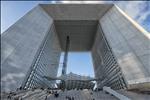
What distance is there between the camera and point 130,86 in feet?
80.2

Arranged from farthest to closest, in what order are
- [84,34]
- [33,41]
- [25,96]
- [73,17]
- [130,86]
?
[84,34] < [73,17] < [33,41] < [130,86] < [25,96]

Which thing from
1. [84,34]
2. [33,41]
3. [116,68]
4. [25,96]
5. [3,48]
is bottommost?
[25,96]

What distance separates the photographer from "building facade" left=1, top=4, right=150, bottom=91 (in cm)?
2697

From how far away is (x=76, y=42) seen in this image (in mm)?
55000

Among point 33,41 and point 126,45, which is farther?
point 33,41

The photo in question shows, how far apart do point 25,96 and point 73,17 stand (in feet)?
90.5

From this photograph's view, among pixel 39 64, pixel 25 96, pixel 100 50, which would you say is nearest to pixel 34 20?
pixel 39 64

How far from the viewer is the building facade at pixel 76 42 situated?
26969 mm

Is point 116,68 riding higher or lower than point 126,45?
lower

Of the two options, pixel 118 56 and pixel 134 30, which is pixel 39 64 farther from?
pixel 134 30

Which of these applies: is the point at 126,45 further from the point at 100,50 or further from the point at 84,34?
the point at 84,34

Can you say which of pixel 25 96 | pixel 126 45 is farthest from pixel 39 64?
pixel 25 96

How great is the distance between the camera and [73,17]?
4403cm

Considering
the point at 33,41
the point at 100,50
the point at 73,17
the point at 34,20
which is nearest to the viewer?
the point at 33,41
